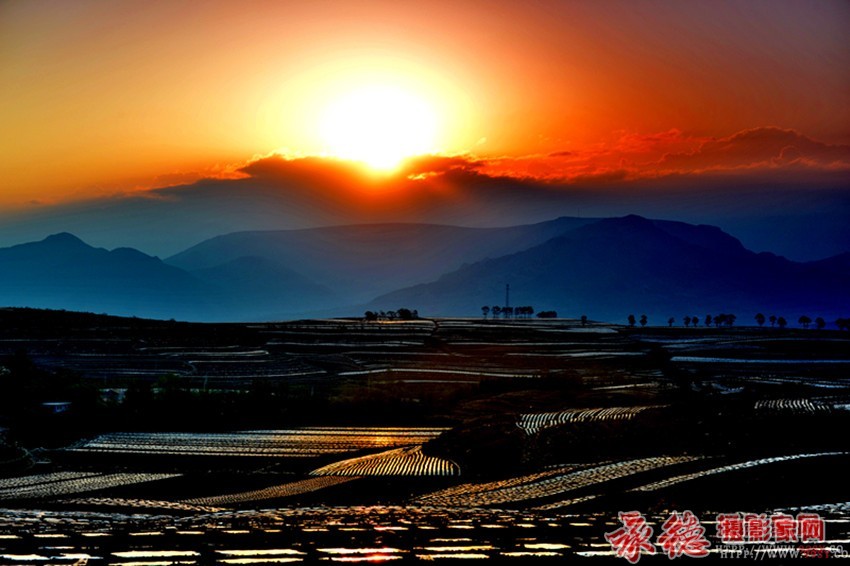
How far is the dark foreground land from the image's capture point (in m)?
12.2

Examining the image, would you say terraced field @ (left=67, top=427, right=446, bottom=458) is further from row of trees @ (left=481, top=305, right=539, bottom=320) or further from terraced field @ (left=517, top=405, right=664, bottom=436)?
row of trees @ (left=481, top=305, right=539, bottom=320)

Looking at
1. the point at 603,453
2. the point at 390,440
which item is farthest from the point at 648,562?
the point at 390,440

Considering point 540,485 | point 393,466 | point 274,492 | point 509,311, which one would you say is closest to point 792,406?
point 540,485

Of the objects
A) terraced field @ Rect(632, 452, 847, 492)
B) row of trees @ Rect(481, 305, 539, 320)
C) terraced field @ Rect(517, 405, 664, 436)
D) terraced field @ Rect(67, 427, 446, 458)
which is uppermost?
row of trees @ Rect(481, 305, 539, 320)

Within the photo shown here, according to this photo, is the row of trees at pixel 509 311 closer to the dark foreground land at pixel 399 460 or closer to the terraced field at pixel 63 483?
the dark foreground land at pixel 399 460

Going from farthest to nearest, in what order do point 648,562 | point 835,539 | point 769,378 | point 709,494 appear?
point 769,378 → point 709,494 → point 835,539 → point 648,562

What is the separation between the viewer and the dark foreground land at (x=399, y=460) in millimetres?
12180

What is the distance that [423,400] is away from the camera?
119 feet

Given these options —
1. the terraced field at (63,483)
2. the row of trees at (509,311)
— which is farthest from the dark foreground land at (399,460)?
the row of trees at (509,311)

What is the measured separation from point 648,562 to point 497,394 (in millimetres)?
27969

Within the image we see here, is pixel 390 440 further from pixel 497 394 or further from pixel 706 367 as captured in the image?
pixel 706 367

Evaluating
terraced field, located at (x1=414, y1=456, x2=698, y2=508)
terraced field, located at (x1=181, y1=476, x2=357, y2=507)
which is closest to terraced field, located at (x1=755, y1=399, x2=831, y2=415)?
terraced field, located at (x1=414, y1=456, x2=698, y2=508)

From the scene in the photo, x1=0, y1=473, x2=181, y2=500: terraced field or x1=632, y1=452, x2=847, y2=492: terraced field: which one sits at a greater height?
x1=632, y1=452, x2=847, y2=492: terraced field

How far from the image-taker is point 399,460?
23.9 m
